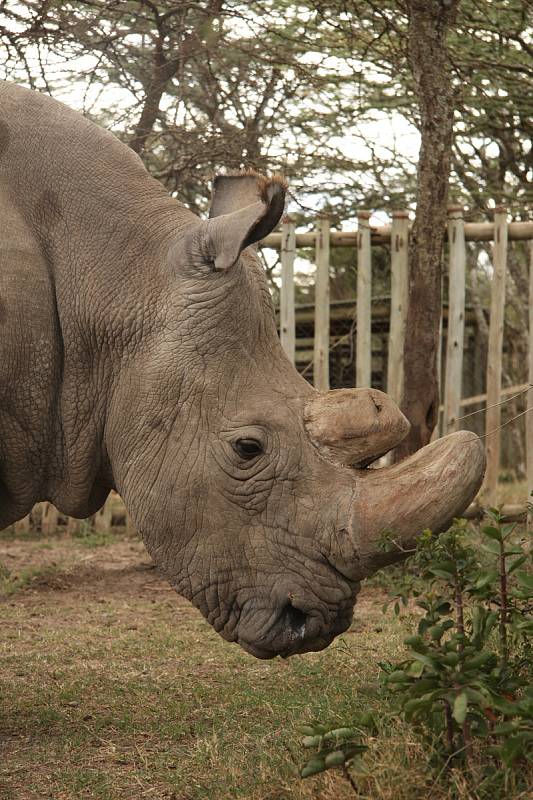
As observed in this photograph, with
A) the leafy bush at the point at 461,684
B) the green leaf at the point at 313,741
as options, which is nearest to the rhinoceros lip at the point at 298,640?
the leafy bush at the point at 461,684

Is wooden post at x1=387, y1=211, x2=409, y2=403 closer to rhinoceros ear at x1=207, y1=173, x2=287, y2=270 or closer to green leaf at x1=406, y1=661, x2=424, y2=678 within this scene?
rhinoceros ear at x1=207, y1=173, x2=287, y2=270

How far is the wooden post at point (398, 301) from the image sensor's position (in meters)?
8.55

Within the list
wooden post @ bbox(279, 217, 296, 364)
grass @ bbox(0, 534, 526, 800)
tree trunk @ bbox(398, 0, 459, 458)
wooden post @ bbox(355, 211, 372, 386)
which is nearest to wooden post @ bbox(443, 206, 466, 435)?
wooden post @ bbox(355, 211, 372, 386)

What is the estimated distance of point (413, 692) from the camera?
3084 mm

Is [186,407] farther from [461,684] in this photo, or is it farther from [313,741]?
[461,684]

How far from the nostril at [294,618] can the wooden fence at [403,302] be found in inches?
183

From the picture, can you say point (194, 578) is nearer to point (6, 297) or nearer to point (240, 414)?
point (240, 414)

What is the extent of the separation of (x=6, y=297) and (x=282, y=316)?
491 cm

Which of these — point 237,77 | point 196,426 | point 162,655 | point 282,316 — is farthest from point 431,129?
point 196,426

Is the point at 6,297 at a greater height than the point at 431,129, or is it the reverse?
the point at 431,129

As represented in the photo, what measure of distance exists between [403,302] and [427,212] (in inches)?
37.8

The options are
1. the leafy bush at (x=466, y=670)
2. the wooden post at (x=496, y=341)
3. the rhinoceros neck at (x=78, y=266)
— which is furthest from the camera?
the wooden post at (x=496, y=341)

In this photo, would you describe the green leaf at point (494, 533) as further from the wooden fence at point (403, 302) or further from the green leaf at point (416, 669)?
the wooden fence at point (403, 302)

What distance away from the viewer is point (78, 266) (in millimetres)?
4293
